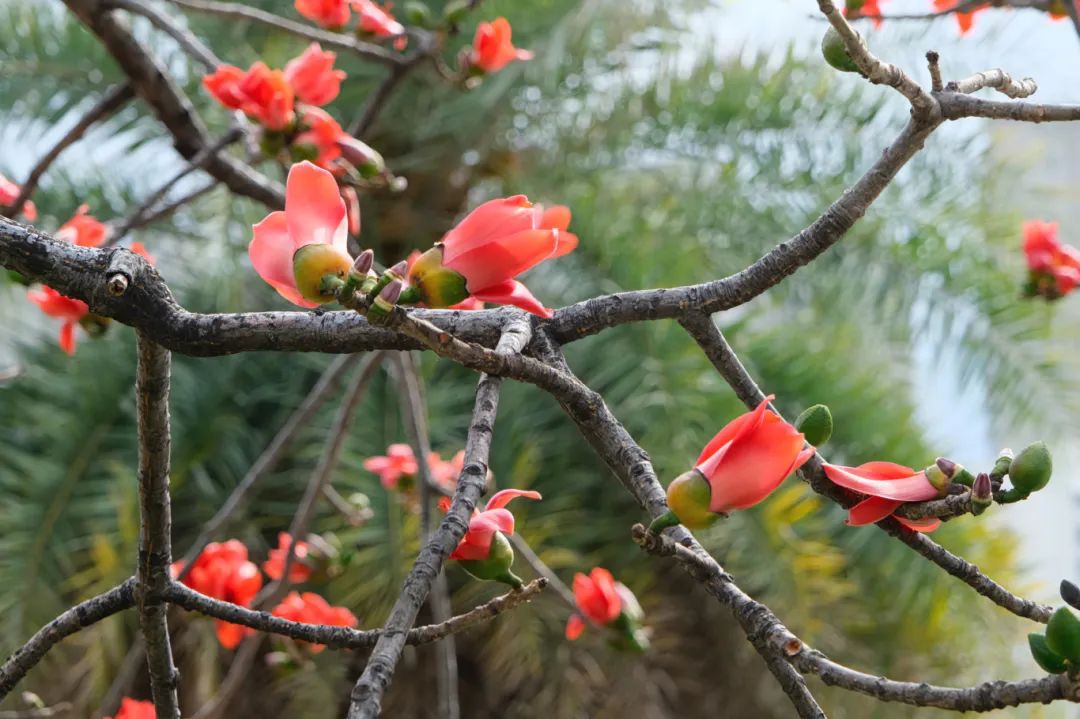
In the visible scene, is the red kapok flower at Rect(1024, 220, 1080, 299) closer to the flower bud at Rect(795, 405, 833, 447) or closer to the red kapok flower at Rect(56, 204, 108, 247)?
the flower bud at Rect(795, 405, 833, 447)

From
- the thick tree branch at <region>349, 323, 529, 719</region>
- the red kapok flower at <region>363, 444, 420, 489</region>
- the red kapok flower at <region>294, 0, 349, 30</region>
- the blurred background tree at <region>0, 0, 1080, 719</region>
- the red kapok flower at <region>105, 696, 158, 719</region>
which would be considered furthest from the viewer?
the blurred background tree at <region>0, 0, 1080, 719</region>

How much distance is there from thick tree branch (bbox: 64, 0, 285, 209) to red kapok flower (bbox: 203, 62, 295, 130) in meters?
0.09

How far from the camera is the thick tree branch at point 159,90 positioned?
100 centimetres

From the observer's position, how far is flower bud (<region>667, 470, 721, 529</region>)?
410 mm

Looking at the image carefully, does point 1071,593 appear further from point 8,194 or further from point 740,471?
point 8,194

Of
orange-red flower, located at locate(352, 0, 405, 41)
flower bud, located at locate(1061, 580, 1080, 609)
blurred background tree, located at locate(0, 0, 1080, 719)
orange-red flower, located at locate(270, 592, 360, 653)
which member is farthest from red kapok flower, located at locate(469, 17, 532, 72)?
blurred background tree, located at locate(0, 0, 1080, 719)

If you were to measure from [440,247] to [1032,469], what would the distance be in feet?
0.87

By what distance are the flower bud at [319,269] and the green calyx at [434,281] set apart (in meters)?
0.03

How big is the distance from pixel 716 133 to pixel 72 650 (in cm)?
186

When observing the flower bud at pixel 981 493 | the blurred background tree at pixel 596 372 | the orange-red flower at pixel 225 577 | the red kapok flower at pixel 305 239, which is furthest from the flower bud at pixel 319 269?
the blurred background tree at pixel 596 372

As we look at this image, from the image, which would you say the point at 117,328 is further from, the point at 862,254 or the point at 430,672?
the point at 862,254

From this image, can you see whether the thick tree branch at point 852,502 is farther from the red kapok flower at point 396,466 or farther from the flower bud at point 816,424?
the red kapok flower at point 396,466

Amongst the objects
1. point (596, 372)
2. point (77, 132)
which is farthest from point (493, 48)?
point (596, 372)

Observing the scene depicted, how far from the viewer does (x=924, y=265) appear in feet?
7.97
